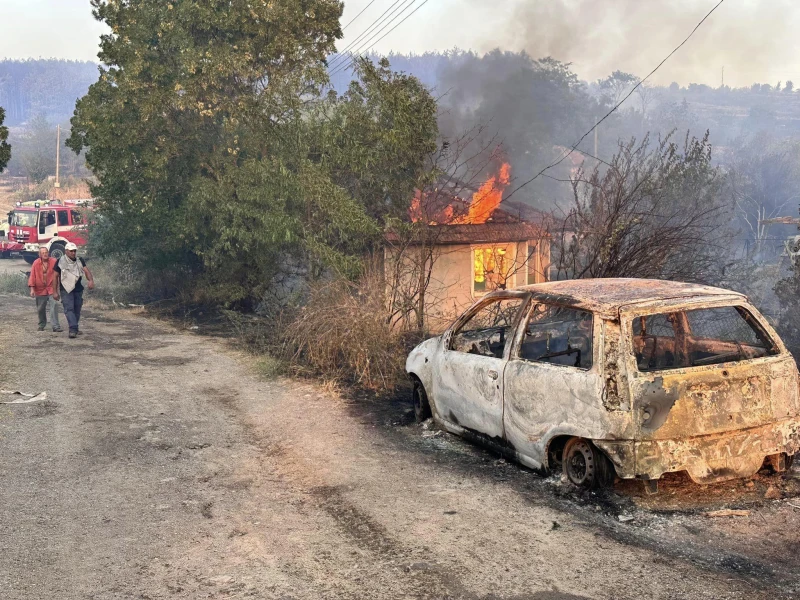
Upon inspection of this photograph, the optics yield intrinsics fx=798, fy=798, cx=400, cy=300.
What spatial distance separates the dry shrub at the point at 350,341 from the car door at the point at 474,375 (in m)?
2.32

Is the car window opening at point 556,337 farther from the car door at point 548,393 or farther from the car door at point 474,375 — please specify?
the car door at point 474,375

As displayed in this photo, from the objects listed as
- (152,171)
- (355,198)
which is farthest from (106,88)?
(355,198)

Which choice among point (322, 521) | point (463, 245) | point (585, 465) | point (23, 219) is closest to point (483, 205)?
point (463, 245)

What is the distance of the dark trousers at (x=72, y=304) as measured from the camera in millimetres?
13859

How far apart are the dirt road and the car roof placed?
1.42 meters

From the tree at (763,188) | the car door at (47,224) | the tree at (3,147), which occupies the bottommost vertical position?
the car door at (47,224)

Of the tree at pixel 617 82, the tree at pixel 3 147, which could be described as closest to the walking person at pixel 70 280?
the tree at pixel 3 147

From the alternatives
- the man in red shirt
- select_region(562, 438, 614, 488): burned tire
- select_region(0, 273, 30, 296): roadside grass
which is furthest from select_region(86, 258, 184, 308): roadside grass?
select_region(562, 438, 614, 488): burned tire

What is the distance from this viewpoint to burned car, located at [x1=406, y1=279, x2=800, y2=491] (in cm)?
557

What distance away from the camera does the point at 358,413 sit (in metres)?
8.90

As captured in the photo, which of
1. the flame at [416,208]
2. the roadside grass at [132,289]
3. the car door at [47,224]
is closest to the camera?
the flame at [416,208]

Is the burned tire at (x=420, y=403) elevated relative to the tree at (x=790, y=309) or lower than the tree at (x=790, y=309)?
lower

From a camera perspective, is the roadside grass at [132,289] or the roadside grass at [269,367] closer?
the roadside grass at [269,367]

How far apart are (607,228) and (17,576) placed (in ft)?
27.0
